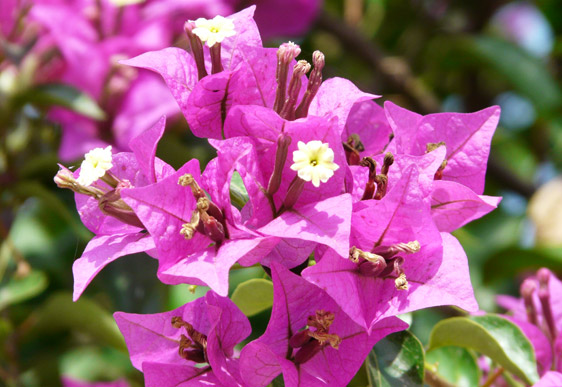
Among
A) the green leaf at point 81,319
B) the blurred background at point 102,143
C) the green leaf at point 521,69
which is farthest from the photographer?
the green leaf at point 521,69

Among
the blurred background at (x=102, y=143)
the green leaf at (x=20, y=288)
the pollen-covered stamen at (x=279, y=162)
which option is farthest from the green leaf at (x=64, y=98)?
the pollen-covered stamen at (x=279, y=162)

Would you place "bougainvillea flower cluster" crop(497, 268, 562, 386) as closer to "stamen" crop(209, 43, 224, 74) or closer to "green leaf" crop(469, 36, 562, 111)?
"stamen" crop(209, 43, 224, 74)

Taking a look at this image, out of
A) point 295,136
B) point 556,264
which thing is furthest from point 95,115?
point 556,264

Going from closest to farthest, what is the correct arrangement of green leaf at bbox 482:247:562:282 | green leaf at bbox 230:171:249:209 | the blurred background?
green leaf at bbox 230:171:249:209 → the blurred background → green leaf at bbox 482:247:562:282

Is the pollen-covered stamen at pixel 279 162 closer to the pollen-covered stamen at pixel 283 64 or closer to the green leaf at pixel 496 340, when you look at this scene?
the pollen-covered stamen at pixel 283 64

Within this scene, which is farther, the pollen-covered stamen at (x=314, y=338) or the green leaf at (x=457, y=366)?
the green leaf at (x=457, y=366)

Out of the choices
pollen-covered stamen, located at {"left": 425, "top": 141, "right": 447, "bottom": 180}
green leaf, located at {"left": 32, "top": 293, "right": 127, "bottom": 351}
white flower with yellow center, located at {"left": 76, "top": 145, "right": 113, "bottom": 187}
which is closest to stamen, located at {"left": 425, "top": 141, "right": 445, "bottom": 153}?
pollen-covered stamen, located at {"left": 425, "top": 141, "right": 447, "bottom": 180}
